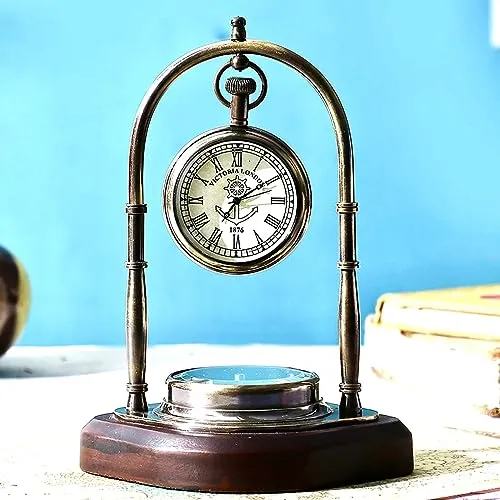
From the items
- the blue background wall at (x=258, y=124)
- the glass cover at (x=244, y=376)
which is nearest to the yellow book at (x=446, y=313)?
the glass cover at (x=244, y=376)

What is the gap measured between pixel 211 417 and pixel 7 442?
0.28m

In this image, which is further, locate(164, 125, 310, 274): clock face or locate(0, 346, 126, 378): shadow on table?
locate(0, 346, 126, 378): shadow on table

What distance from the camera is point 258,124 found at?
6.60 feet

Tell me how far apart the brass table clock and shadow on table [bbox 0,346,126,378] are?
602mm

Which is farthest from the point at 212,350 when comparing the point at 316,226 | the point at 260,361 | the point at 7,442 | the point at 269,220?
the point at 269,220

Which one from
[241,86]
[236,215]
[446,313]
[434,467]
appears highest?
[241,86]

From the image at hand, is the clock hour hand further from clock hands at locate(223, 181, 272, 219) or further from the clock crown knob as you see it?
the clock crown knob

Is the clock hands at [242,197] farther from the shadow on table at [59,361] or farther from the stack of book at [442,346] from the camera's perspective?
the shadow on table at [59,361]

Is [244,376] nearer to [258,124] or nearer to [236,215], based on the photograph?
[236,215]

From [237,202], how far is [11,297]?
2.03ft

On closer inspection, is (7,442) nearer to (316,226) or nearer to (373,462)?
(373,462)

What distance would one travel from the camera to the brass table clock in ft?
3.27

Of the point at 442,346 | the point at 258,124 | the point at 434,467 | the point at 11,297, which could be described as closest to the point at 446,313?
the point at 442,346

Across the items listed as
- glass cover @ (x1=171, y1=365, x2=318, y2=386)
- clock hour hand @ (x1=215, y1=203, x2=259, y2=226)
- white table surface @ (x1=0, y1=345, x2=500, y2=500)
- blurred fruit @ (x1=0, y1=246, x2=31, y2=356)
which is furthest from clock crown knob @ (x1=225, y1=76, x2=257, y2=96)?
blurred fruit @ (x1=0, y1=246, x2=31, y2=356)
